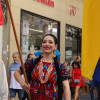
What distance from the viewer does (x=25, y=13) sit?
1209 centimetres

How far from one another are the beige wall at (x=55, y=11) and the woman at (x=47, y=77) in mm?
6904

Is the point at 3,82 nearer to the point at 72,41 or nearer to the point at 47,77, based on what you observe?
the point at 47,77

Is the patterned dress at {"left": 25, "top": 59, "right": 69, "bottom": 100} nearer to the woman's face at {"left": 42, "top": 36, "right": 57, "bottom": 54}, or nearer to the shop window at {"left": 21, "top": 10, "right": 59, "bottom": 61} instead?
the woman's face at {"left": 42, "top": 36, "right": 57, "bottom": 54}

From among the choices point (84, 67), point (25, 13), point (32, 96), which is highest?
point (25, 13)

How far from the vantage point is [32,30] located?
1260 cm

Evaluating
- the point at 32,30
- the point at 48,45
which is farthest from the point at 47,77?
the point at 32,30

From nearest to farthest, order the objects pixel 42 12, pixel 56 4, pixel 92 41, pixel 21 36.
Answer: pixel 92 41 < pixel 21 36 < pixel 42 12 < pixel 56 4

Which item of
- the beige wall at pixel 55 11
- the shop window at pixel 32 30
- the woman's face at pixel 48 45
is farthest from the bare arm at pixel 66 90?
the shop window at pixel 32 30

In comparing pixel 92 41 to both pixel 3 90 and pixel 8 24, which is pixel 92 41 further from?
pixel 8 24

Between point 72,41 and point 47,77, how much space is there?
12158 mm

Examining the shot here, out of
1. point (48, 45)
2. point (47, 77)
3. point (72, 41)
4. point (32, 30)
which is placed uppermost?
point (32, 30)

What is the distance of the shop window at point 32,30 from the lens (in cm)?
1198

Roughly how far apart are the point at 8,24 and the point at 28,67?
7104 millimetres

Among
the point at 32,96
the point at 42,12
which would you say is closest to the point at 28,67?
the point at 32,96
